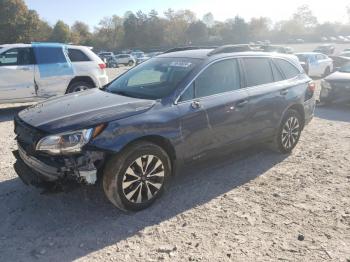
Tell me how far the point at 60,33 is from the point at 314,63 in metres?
63.6

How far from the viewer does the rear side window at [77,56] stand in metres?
9.84

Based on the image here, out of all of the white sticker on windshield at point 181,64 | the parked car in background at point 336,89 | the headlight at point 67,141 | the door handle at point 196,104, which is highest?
the white sticker on windshield at point 181,64

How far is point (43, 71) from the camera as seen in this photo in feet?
30.3

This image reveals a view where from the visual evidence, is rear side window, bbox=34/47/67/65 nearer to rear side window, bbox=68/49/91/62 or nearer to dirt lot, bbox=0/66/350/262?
rear side window, bbox=68/49/91/62

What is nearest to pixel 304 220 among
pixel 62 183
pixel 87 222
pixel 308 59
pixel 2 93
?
pixel 87 222

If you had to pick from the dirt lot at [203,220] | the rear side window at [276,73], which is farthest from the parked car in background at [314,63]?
the dirt lot at [203,220]

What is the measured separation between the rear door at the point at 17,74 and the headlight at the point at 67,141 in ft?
19.7

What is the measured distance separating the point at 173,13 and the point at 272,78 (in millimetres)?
99778

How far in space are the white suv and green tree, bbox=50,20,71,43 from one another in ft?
218

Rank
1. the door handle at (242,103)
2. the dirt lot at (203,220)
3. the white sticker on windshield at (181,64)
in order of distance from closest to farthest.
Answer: the dirt lot at (203,220)
the white sticker on windshield at (181,64)
the door handle at (242,103)

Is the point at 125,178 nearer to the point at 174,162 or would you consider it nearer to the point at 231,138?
the point at 174,162

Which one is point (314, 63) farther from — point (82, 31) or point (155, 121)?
point (82, 31)

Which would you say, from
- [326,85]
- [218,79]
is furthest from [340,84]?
[218,79]

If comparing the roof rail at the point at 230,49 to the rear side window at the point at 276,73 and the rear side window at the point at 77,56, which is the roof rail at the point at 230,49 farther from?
the rear side window at the point at 77,56
